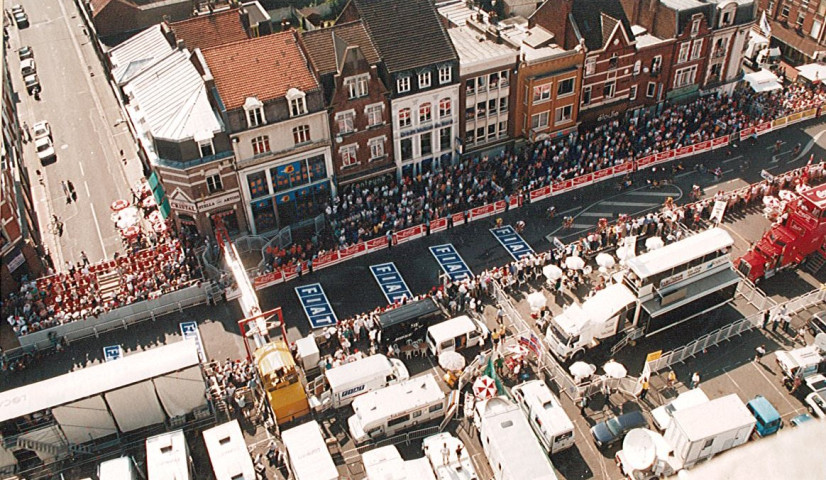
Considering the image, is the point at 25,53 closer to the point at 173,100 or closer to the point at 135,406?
the point at 173,100

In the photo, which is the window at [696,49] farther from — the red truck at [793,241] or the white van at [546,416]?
the white van at [546,416]

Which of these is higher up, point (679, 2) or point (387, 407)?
point (679, 2)

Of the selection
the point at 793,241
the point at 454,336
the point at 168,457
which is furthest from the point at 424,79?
the point at 168,457

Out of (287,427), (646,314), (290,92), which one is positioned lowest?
(287,427)

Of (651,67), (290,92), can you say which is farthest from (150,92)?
(651,67)

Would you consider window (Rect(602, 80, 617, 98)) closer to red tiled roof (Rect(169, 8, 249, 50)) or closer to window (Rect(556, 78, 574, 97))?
window (Rect(556, 78, 574, 97))

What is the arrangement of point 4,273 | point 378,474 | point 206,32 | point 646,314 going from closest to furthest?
point 378,474 → point 646,314 → point 4,273 → point 206,32

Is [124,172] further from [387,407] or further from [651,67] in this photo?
[651,67]
